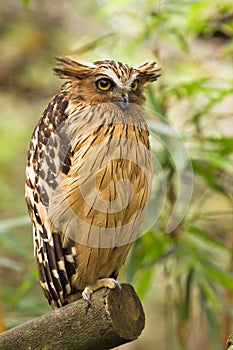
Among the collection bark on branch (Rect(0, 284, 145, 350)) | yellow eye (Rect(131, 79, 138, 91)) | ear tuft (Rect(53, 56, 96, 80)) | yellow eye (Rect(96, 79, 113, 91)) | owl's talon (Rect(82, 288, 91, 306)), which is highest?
ear tuft (Rect(53, 56, 96, 80))

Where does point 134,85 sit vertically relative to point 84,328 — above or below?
above

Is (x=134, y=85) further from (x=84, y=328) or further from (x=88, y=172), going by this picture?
(x=84, y=328)

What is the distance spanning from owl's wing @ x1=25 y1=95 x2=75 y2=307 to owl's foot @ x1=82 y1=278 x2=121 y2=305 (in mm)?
120

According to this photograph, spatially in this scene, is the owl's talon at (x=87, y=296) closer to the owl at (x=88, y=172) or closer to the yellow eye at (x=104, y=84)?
the owl at (x=88, y=172)

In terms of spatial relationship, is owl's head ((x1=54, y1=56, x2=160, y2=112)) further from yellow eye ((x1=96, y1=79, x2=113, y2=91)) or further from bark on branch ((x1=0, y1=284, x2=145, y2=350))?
bark on branch ((x1=0, y1=284, x2=145, y2=350))

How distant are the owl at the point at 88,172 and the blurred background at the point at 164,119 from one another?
46cm

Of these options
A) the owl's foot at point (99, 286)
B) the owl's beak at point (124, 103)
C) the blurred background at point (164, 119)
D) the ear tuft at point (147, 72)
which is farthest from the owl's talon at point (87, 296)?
the blurred background at point (164, 119)

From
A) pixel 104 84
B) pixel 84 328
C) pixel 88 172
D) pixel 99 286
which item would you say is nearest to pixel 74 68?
pixel 104 84

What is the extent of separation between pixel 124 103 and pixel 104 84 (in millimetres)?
78

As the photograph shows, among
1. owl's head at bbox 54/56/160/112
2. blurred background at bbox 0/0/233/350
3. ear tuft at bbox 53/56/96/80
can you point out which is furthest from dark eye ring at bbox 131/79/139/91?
blurred background at bbox 0/0/233/350

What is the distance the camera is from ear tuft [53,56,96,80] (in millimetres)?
2283

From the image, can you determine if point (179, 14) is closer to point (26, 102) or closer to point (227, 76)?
point (227, 76)

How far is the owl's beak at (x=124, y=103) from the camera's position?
224 centimetres

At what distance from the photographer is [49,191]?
2.29 m
